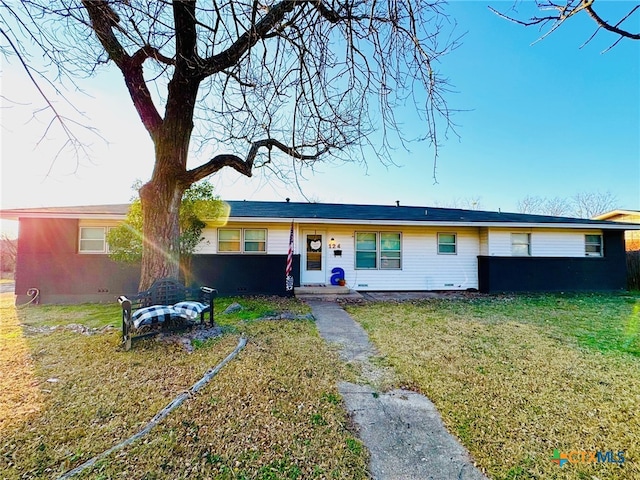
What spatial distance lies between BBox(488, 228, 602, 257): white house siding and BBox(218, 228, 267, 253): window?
859cm

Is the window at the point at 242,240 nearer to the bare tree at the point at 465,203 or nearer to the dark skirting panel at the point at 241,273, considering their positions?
the dark skirting panel at the point at 241,273

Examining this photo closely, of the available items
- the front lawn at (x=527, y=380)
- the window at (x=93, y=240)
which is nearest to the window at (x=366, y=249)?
the front lawn at (x=527, y=380)

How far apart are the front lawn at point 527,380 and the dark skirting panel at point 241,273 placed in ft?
12.4

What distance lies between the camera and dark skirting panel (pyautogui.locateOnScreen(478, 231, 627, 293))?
11078 millimetres

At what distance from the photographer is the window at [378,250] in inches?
430

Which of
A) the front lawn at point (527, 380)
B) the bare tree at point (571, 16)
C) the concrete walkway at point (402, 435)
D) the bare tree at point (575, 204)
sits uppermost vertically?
the bare tree at point (575, 204)

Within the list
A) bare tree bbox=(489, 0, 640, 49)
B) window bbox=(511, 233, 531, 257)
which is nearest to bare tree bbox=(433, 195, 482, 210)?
window bbox=(511, 233, 531, 257)

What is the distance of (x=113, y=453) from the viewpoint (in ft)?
7.16

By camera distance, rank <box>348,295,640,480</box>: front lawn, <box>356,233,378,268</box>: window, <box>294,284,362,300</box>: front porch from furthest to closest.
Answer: <box>356,233,378,268</box>: window, <box>294,284,362,300</box>: front porch, <box>348,295,640,480</box>: front lawn

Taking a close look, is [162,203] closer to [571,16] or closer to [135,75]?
[135,75]

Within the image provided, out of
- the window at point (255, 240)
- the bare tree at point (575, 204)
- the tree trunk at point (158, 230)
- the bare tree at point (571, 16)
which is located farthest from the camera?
the bare tree at point (575, 204)

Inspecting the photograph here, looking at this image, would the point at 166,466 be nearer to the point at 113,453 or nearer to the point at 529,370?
the point at 113,453

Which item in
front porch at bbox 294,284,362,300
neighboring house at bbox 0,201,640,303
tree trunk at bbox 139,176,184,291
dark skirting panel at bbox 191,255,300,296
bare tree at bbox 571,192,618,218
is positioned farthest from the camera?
bare tree at bbox 571,192,618,218

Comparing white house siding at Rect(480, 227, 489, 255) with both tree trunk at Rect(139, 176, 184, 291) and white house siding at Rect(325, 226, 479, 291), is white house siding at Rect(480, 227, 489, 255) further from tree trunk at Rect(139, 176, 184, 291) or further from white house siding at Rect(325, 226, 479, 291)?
tree trunk at Rect(139, 176, 184, 291)
